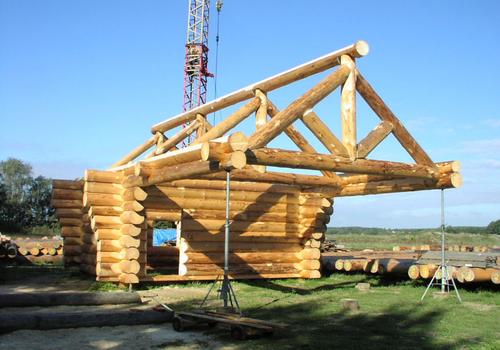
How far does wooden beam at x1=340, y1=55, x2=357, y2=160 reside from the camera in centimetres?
1114

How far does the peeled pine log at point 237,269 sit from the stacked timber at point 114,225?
58.0 inches

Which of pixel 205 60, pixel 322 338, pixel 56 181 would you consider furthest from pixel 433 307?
pixel 205 60

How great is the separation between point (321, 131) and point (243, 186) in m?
5.06

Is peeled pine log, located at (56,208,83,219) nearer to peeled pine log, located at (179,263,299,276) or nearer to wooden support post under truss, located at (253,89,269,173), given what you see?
peeled pine log, located at (179,263,299,276)

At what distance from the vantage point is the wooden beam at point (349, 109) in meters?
11.1

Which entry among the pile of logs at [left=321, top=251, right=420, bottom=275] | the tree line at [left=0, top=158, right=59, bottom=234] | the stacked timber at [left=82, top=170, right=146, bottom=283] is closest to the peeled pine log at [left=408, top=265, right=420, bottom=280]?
the pile of logs at [left=321, top=251, right=420, bottom=275]

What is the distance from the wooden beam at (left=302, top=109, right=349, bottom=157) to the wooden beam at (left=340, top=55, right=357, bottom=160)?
0.22 meters

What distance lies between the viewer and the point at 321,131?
38.0 ft

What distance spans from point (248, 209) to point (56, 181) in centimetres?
670

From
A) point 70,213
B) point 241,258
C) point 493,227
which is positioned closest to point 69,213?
point 70,213

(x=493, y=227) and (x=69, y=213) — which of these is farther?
(x=493, y=227)

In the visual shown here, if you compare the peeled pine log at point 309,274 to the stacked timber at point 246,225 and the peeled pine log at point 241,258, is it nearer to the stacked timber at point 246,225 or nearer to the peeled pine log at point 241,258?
the stacked timber at point 246,225

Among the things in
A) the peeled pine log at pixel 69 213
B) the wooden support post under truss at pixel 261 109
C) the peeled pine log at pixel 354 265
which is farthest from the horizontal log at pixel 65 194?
the peeled pine log at pixel 354 265

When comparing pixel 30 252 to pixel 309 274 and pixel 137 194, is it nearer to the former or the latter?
pixel 137 194
